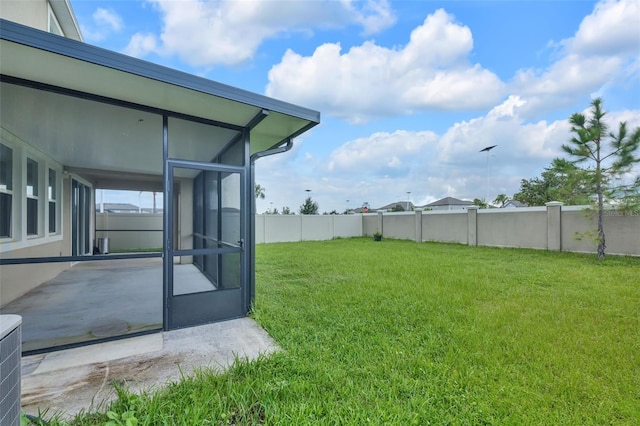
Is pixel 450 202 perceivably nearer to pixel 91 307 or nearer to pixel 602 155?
Answer: pixel 602 155

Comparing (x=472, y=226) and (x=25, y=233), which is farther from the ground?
(x=25, y=233)

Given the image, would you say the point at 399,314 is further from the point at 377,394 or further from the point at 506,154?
the point at 506,154

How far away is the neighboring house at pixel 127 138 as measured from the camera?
8.65 feet

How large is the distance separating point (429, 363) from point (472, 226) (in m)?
11.0

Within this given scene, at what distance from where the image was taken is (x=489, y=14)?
690 centimetres

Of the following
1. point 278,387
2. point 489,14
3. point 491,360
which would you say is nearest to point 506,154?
point 489,14

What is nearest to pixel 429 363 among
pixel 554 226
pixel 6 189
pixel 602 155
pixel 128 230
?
pixel 6 189

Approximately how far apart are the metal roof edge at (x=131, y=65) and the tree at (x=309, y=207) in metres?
27.6

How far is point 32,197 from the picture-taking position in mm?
5266

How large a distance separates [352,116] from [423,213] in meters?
5.78

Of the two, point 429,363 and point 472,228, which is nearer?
point 429,363

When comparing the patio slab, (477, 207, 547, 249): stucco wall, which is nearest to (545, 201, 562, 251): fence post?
(477, 207, 547, 249): stucco wall

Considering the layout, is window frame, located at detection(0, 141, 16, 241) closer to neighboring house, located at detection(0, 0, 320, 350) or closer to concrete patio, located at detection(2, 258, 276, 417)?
neighboring house, located at detection(0, 0, 320, 350)

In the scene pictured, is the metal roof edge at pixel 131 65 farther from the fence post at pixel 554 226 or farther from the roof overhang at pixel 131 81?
the fence post at pixel 554 226
